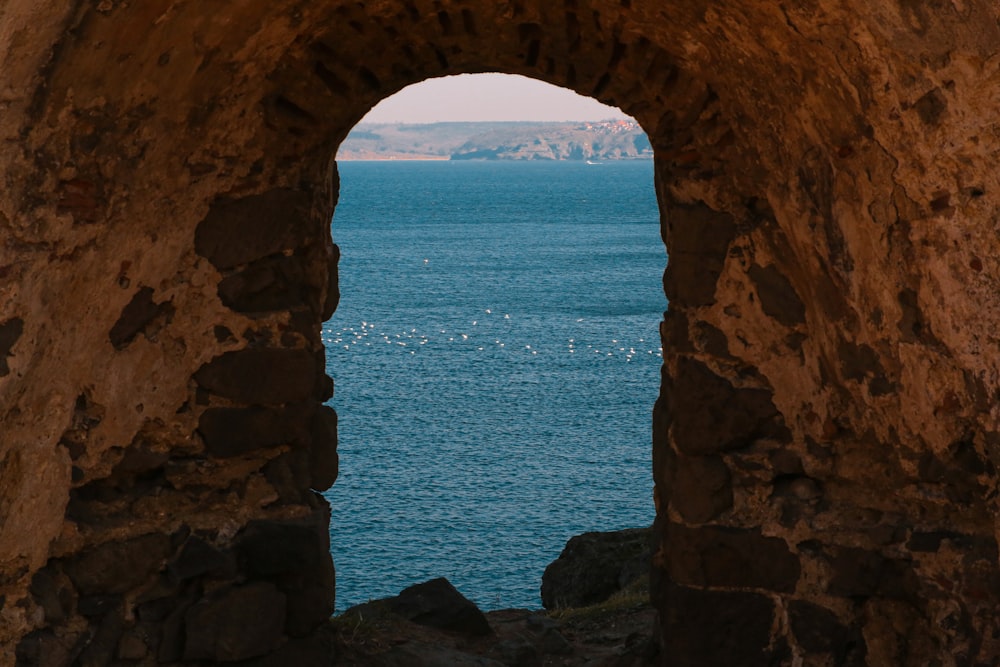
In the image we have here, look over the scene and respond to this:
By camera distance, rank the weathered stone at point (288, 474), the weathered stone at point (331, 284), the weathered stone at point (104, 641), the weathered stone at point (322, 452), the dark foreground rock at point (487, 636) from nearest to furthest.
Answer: the weathered stone at point (104, 641) → the weathered stone at point (288, 474) → the weathered stone at point (322, 452) → the weathered stone at point (331, 284) → the dark foreground rock at point (487, 636)

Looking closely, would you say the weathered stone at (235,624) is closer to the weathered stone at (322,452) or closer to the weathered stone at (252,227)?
the weathered stone at (322,452)

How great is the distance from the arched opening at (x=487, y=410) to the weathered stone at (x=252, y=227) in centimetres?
802

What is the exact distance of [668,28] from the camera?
4203 millimetres

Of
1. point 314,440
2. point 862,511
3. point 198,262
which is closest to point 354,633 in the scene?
point 314,440

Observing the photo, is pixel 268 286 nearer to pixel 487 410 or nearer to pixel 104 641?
pixel 104 641

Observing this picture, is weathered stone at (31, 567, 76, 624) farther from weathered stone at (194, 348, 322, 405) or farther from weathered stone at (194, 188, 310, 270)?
weathered stone at (194, 188, 310, 270)

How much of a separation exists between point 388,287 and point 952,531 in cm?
3204

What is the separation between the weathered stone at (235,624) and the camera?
4.48 m

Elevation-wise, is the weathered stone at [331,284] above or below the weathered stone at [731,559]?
above

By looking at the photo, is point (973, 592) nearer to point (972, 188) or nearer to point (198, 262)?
point (972, 188)

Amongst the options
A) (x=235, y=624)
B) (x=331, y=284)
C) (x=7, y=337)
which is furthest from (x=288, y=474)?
(x=7, y=337)

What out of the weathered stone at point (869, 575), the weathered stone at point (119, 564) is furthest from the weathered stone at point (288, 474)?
the weathered stone at point (869, 575)

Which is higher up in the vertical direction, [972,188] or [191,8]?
[191,8]

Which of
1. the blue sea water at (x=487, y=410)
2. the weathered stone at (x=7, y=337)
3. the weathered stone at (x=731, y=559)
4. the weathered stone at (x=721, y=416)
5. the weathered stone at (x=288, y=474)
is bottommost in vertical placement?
Result: the blue sea water at (x=487, y=410)
